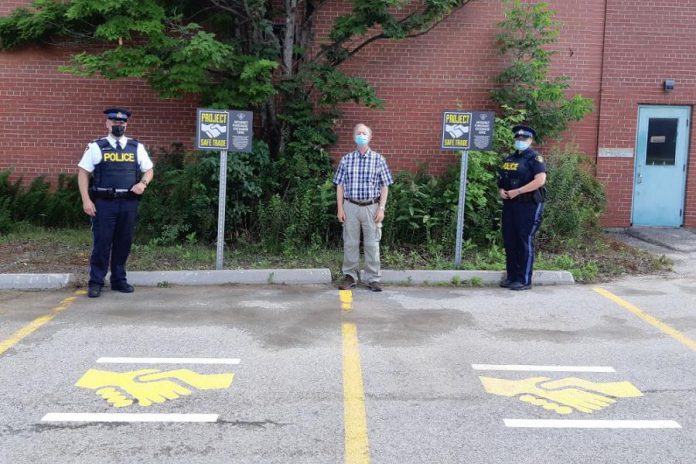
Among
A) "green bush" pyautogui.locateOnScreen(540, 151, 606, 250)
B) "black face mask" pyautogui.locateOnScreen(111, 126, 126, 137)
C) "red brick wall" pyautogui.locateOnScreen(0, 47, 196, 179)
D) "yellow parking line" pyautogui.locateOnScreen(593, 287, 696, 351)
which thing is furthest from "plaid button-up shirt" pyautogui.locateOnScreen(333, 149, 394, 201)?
"red brick wall" pyautogui.locateOnScreen(0, 47, 196, 179)

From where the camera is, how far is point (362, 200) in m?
7.84

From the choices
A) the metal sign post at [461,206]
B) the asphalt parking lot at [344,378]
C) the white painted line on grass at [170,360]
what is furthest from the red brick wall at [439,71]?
the white painted line on grass at [170,360]

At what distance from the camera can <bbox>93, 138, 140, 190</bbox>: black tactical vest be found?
737cm

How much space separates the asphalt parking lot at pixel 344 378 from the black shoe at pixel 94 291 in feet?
0.64

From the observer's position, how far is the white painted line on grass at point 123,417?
4183 mm

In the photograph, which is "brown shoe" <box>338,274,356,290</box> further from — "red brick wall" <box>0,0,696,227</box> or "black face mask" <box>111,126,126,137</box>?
"red brick wall" <box>0,0,696,227</box>

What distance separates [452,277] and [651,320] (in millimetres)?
2485

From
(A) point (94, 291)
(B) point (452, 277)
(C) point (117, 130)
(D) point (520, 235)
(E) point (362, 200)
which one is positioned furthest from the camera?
(B) point (452, 277)

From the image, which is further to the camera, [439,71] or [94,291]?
[439,71]

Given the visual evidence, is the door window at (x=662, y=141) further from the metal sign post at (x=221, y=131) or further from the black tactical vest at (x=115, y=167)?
the black tactical vest at (x=115, y=167)

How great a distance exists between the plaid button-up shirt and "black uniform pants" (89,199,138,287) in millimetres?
2444

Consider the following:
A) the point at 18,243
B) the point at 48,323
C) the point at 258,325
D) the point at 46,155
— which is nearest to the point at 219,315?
the point at 258,325

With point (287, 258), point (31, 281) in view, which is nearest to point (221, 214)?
point (287, 258)

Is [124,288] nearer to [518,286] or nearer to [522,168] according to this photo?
[518,286]
